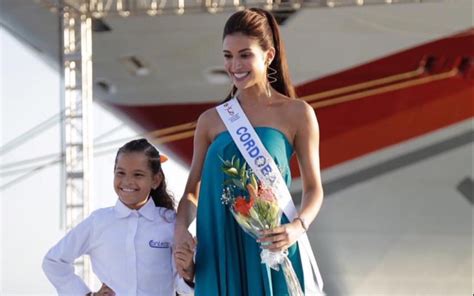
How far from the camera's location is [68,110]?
473cm

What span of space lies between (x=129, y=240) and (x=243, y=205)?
1.39 ft

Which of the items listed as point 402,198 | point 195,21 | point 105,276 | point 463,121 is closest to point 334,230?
point 402,198

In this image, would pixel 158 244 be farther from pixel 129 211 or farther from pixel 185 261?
pixel 185 261

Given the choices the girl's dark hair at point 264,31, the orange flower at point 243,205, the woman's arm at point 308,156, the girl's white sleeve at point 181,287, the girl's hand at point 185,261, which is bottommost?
the girl's white sleeve at point 181,287

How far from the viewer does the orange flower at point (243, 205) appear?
141 centimetres

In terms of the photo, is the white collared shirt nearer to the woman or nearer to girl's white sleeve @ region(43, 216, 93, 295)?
girl's white sleeve @ region(43, 216, 93, 295)

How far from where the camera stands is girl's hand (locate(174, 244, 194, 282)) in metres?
1.53

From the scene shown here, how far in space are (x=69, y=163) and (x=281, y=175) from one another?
3311 mm

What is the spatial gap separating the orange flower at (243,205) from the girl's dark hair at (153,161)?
397mm

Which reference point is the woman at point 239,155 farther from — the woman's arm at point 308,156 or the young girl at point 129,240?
the young girl at point 129,240

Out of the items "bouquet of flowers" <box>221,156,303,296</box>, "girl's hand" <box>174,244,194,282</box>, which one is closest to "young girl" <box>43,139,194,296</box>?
"girl's hand" <box>174,244,194,282</box>

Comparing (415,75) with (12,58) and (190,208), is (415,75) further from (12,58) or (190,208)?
(190,208)

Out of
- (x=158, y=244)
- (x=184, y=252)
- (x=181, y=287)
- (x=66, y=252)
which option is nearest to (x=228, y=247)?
(x=184, y=252)

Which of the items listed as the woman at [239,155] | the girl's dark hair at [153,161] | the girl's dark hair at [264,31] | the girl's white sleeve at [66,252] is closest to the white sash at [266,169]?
the woman at [239,155]
